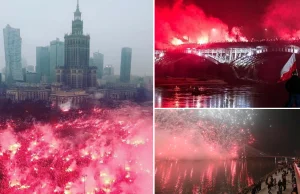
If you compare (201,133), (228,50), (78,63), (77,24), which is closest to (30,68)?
(78,63)

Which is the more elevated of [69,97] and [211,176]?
[69,97]

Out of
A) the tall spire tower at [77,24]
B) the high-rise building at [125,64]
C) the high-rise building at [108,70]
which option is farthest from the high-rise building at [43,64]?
the high-rise building at [125,64]

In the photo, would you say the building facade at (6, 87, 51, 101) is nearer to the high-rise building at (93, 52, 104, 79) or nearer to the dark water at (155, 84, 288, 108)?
the high-rise building at (93, 52, 104, 79)

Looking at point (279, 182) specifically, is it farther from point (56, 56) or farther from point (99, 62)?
point (56, 56)

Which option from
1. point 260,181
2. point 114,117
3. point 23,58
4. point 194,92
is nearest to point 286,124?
point 260,181

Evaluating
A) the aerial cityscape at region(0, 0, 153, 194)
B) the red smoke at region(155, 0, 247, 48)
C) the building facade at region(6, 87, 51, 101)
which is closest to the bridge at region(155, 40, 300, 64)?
the red smoke at region(155, 0, 247, 48)

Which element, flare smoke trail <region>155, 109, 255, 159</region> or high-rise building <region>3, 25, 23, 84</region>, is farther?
flare smoke trail <region>155, 109, 255, 159</region>

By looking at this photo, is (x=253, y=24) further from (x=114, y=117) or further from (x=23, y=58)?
(x=23, y=58)
